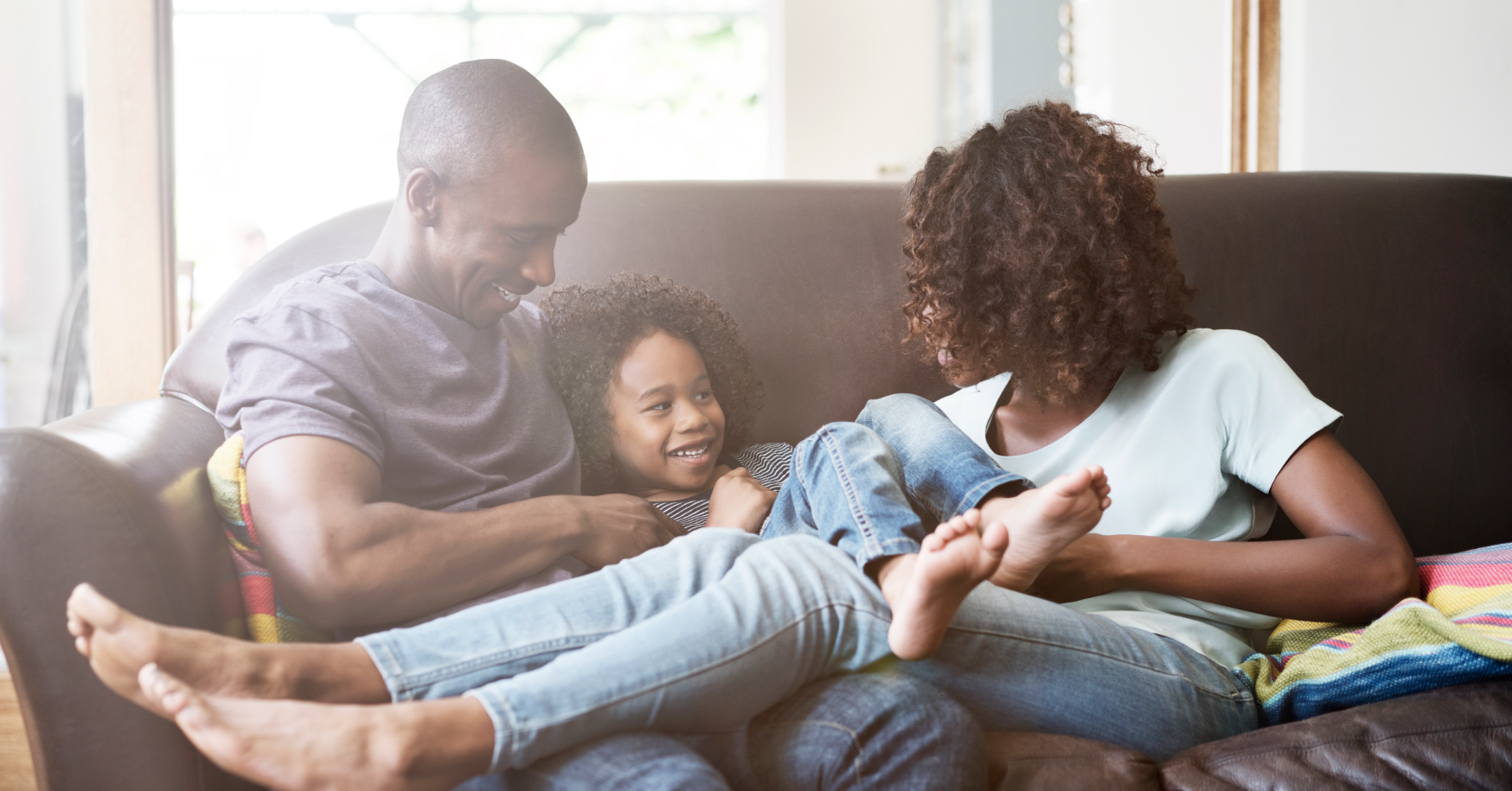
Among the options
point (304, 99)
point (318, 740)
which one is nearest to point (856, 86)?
point (304, 99)

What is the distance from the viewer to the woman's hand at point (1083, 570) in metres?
0.79

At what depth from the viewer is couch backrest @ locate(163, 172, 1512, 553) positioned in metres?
1.16

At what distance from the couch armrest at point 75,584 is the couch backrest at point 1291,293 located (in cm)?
63

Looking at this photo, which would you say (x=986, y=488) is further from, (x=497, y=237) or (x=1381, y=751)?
(x=497, y=237)

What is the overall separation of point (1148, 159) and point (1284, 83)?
1032 mm

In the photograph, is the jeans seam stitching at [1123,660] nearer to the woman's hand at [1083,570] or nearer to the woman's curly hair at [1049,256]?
the woman's hand at [1083,570]

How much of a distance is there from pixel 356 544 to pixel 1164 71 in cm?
202

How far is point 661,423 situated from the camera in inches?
37.2

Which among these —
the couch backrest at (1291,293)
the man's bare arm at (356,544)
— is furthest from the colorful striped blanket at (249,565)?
the couch backrest at (1291,293)

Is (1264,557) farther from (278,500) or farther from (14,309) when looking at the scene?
(14,309)

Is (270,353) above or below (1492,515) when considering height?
above

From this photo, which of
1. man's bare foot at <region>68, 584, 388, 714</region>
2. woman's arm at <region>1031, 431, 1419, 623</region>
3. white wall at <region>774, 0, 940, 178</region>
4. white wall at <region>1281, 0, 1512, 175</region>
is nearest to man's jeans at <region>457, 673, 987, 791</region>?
man's bare foot at <region>68, 584, 388, 714</region>

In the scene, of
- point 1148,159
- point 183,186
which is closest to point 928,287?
point 1148,159

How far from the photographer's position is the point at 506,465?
0.84 meters
